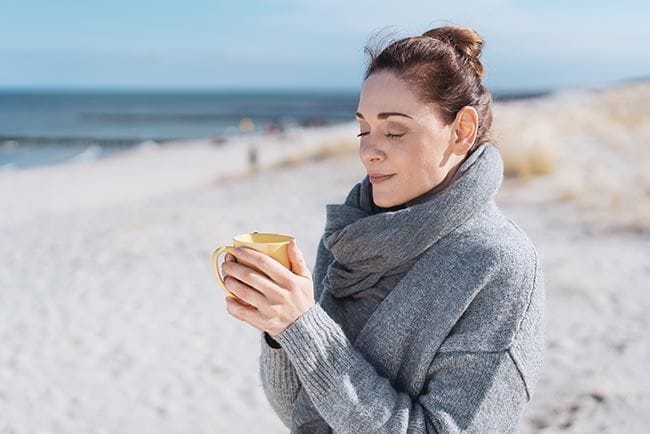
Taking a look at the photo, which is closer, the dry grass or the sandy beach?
the sandy beach

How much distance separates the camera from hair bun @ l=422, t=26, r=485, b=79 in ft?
4.54

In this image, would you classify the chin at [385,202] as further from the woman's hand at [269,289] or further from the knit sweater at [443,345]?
the woman's hand at [269,289]

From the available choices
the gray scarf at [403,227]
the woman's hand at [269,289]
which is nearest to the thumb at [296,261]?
the woman's hand at [269,289]

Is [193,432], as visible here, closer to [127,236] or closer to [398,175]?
[398,175]

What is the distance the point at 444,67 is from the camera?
1.33m

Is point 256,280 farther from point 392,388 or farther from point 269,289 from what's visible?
point 392,388

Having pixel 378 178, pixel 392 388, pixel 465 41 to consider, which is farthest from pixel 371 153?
pixel 392 388

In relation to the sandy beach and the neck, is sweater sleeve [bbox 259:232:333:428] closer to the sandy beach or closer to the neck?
the neck

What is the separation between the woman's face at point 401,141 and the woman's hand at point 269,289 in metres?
0.23

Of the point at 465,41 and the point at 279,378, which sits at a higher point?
the point at 465,41

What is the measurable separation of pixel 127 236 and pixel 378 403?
7.28m

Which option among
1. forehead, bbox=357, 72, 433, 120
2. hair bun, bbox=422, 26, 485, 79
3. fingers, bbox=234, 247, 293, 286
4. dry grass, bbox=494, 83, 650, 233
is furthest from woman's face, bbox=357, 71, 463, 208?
dry grass, bbox=494, 83, 650, 233

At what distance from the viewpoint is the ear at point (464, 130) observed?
1340 mm

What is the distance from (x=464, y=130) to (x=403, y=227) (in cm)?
21
